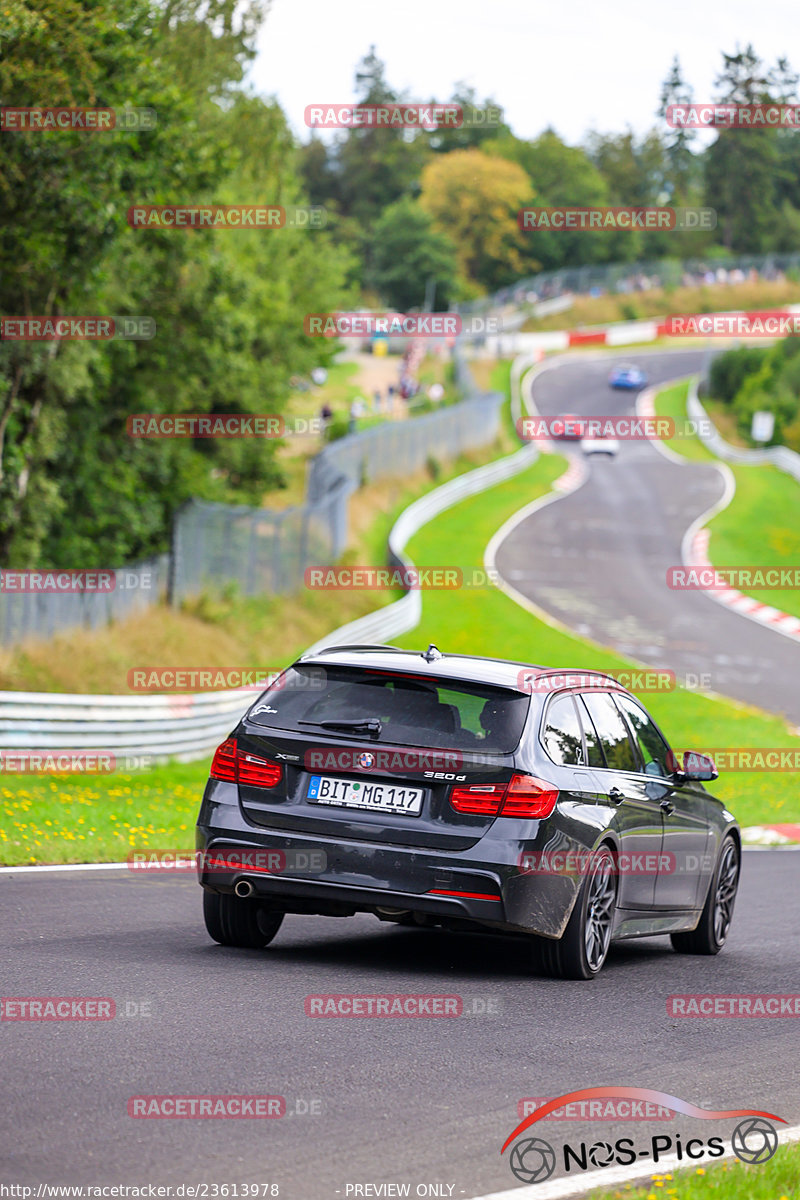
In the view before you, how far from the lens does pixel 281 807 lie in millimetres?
7914

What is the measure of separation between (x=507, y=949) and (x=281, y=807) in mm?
2145

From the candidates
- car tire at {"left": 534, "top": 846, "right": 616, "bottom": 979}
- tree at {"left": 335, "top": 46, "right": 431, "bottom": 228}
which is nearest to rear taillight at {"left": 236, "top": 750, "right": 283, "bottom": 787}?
car tire at {"left": 534, "top": 846, "right": 616, "bottom": 979}

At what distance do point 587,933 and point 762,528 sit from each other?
45848 mm

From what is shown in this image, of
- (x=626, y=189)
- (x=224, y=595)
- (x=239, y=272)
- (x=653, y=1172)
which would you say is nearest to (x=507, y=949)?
(x=653, y=1172)

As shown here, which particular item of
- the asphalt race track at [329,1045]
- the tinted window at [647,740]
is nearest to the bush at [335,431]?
the asphalt race track at [329,1045]

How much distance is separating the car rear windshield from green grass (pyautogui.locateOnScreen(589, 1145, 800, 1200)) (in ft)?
9.78

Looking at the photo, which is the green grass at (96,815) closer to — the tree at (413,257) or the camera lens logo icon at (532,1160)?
the camera lens logo icon at (532,1160)

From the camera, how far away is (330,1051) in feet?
20.2

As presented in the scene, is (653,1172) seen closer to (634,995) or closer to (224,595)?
(634,995)

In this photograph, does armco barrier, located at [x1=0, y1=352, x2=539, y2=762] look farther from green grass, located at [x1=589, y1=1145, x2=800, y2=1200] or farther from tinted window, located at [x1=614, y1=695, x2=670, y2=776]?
green grass, located at [x1=589, y1=1145, x2=800, y2=1200]

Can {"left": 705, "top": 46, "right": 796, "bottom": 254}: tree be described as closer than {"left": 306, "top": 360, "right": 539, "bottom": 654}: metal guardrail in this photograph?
No

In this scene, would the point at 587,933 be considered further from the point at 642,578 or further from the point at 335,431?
the point at 335,431

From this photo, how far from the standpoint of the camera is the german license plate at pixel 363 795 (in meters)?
7.72

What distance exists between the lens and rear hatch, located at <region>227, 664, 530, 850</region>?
7691mm
